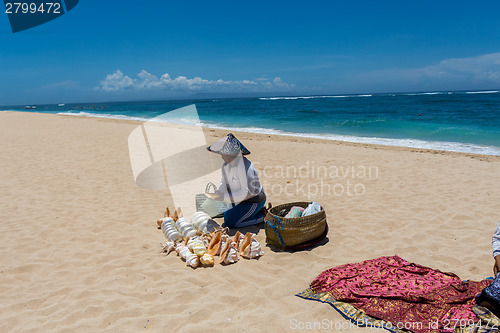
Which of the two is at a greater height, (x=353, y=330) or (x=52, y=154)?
(x=52, y=154)

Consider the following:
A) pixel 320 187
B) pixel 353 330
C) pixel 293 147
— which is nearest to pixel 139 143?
pixel 293 147

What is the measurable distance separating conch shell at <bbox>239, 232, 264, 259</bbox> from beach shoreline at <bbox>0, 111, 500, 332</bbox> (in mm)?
Result: 103

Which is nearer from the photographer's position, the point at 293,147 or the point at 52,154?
the point at 52,154

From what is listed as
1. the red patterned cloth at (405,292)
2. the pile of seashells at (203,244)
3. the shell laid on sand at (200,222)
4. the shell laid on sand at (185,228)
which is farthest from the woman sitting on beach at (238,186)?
the red patterned cloth at (405,292)

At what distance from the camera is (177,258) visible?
4.01 meters

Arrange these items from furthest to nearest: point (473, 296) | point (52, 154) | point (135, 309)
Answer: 1. point (52, 154)
2. point (135, 309)
3. point (473, 296)

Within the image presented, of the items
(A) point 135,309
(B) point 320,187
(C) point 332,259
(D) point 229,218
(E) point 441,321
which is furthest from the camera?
(B) point 320,187

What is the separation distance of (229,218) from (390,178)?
4.86 m

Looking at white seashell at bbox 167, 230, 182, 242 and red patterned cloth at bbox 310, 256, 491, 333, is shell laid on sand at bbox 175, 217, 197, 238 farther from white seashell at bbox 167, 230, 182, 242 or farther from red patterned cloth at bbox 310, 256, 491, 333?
red patterned cloth at bbox 310, 256, 491, 333

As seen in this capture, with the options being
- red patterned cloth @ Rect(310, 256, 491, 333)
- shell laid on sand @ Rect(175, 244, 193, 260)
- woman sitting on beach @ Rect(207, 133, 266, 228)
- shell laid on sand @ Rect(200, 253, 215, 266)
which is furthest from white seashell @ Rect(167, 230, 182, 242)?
red patterned cloth @ Rect(310, 256, 491, 333)

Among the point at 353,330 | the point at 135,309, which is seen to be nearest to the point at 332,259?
the point at 353,330

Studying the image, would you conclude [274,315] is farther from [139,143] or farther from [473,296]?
[139,143]

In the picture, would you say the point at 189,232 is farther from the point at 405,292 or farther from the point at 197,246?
the point at 405,292

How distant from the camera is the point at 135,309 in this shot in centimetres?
303
